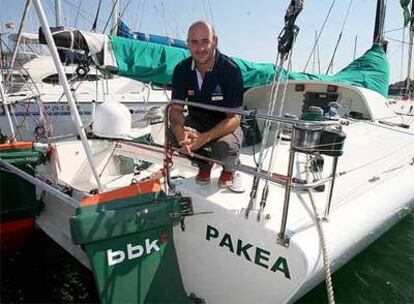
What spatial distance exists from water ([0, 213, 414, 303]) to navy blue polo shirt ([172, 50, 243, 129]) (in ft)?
6.40

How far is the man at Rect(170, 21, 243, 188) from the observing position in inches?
105

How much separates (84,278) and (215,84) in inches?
92.2

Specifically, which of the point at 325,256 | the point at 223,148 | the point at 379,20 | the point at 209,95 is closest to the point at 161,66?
the point at 209,95

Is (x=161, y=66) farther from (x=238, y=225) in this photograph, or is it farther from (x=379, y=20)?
(x=379, y=20)

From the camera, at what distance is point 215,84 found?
278cm

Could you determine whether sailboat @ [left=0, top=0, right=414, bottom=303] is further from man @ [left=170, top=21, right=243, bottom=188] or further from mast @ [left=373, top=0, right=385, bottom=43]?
mast @ [left=373, top=0, right=385, bottom=43]

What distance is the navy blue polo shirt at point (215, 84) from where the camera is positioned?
2.77 meters

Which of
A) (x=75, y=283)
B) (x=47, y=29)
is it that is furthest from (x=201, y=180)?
(x=75, y=283)

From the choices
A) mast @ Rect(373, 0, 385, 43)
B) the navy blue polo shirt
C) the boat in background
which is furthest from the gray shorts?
mast @ Rect(373, 0, 385, 43)

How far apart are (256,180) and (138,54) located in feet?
7.66

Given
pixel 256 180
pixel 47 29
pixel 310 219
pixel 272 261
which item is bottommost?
pixel 272 261

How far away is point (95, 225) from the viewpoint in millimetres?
2270

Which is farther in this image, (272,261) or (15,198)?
(15,198)

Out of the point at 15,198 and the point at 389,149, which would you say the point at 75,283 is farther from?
the point at 389,149
